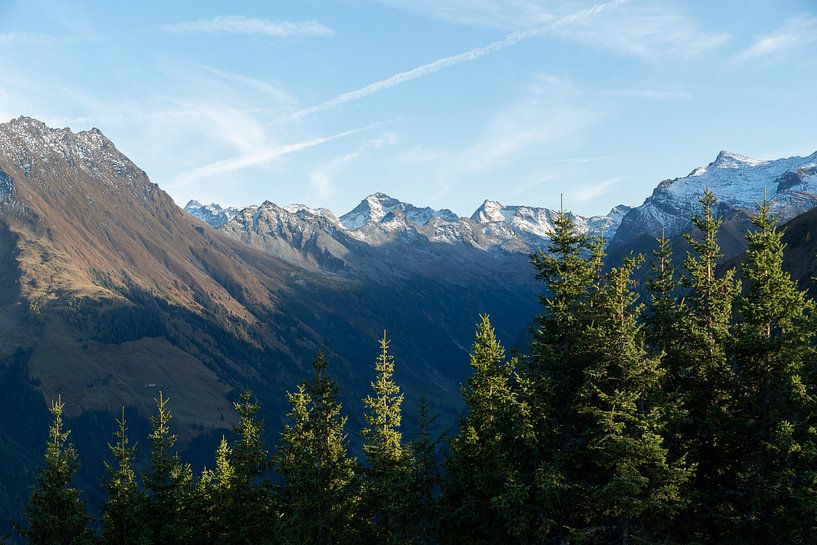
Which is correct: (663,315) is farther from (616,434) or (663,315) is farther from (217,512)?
(217,512)

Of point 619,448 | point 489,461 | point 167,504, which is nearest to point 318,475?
point 489,461

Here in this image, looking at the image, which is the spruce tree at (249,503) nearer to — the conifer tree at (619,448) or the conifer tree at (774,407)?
the conifer tree at (619,448)

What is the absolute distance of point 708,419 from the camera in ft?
115

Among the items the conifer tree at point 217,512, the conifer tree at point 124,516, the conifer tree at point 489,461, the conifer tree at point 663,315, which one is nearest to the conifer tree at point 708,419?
the conifer tree at point 663,315

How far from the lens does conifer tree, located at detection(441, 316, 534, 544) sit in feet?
109

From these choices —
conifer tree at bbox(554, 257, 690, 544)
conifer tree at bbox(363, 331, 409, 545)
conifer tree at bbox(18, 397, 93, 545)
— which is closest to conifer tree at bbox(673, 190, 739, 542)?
conifer tree at bbox(554, 257, 690, 544)

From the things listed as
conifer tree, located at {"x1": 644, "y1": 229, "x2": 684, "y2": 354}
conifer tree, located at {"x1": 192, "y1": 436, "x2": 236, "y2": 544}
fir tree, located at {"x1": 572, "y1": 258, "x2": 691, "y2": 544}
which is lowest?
conifer tree, located at {"x1": 192, "y1": 436, "x2": 236, "y2": 544}

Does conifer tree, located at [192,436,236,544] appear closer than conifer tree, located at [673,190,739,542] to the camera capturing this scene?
No

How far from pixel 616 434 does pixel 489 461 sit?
9.14 m

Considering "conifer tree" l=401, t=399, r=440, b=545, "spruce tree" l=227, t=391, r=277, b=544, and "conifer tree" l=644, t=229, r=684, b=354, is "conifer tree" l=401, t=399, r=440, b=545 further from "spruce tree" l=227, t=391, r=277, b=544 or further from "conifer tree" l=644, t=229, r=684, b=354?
"conifer tree" l=644, t=229, r=684, b=354

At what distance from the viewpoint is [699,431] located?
3612 centimetres

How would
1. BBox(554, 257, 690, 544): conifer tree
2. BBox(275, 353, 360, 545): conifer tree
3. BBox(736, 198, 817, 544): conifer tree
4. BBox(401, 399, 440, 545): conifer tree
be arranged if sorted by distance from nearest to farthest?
BBox(554, 257, 690, 544): conifer tree, BBox(736, 198, 817, 544): conifer tree, BBox(401, 399, 440, 545): conifer tree, BBox(275, 353, 360, 545): conifer tree

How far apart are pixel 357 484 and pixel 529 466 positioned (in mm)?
15282

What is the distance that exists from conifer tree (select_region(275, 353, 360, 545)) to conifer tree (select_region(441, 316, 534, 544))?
298 inches
